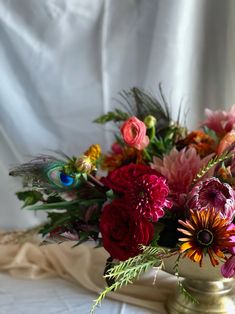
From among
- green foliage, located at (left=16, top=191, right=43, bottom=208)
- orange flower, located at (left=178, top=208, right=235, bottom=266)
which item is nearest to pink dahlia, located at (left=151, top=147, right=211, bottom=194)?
orange flower, located at (left=178, top=208, right=235, bottom=266)

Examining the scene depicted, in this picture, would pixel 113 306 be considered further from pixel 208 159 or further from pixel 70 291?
pixel 208 159

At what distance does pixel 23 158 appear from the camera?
1310mm

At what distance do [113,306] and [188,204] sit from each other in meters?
0.27

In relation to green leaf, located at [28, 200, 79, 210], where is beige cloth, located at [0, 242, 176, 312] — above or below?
below

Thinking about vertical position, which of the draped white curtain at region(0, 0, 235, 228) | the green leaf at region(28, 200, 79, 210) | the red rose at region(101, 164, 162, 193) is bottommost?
the green leaf at region(28, 200, 79, 210)

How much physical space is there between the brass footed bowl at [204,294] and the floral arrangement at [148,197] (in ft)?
0.20

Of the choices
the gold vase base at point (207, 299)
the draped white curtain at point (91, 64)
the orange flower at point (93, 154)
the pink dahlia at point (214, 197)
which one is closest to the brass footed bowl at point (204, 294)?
the gold vase base at point (207, 299)

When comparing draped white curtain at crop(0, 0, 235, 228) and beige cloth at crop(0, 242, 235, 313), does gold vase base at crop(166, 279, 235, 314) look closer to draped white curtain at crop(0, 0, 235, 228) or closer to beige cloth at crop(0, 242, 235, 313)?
beige cloth at crop(0, 242, 235, 313)

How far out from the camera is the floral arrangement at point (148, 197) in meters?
0.78

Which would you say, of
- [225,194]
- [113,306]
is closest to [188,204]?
[225,194]

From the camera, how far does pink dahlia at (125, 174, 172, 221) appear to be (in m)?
0.81

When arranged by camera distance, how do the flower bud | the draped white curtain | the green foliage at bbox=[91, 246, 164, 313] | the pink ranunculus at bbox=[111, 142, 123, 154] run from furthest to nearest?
1. the draped white curtain
2. the pink ranunculus at bbox=[111, 142, 123, 154]
3. the flower bud
4. the green foliage at bbox=[91, 246, 164, 313]

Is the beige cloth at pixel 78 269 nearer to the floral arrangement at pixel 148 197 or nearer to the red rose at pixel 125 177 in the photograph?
the floral arrangement at pixel 148 197

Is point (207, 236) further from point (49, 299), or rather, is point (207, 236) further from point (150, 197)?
point (49, 299)
